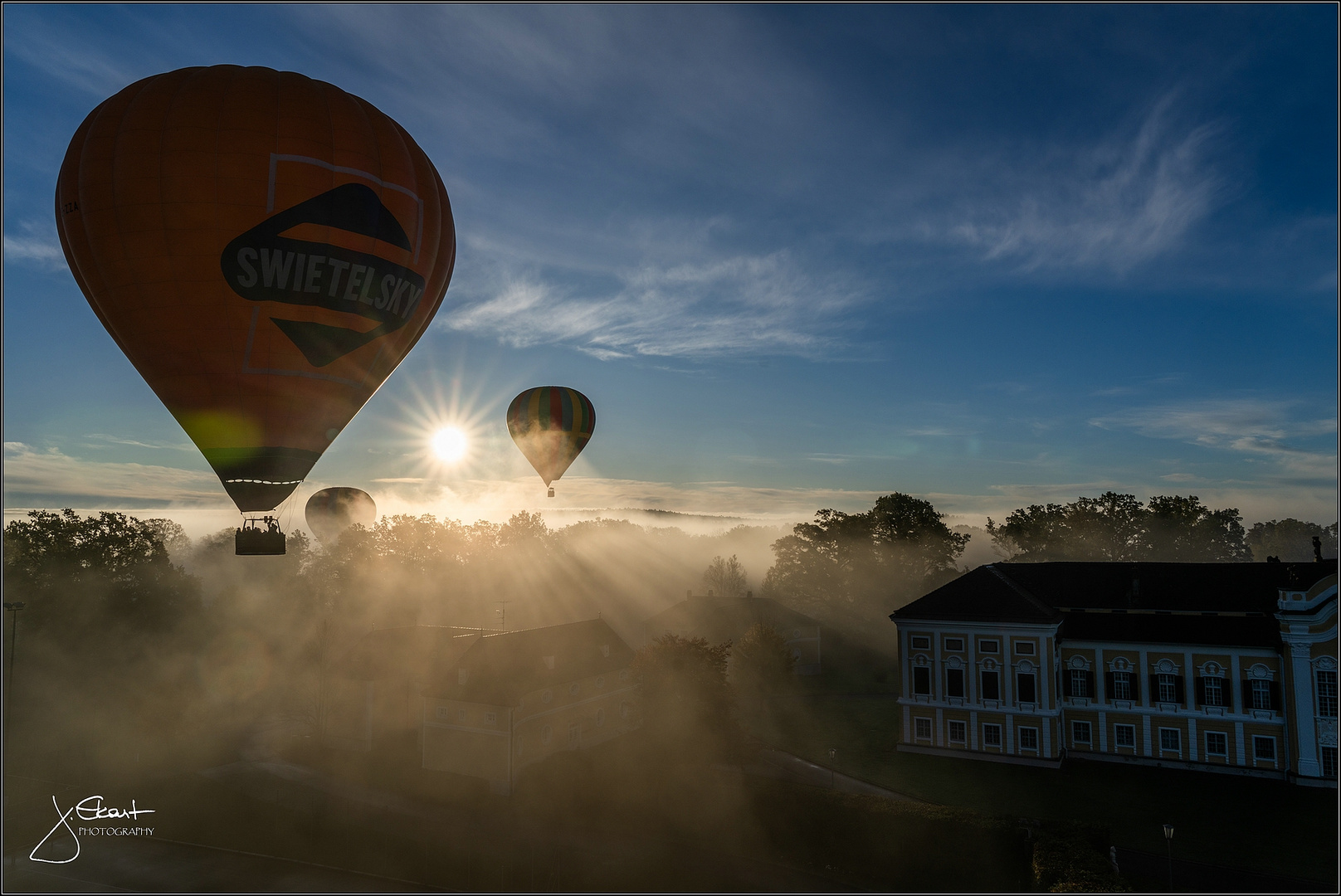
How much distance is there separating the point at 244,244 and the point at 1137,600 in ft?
152

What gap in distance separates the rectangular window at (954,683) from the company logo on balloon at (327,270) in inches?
1389

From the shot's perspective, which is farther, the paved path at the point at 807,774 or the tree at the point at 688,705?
the tree at the point at 688,705

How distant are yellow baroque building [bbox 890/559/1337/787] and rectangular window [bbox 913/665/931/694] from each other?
0.05m

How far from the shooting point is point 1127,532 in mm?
83125

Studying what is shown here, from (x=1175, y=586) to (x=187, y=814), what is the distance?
175ft

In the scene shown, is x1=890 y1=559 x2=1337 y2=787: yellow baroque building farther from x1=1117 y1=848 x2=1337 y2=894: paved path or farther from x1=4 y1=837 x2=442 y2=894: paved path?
x1=4 y1=837 x2=442 y2=894: paved path

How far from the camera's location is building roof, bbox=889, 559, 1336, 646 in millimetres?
36500

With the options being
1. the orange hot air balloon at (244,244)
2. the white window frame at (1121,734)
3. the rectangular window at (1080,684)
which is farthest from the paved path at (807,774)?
the orange hot air balloon at (244,244)

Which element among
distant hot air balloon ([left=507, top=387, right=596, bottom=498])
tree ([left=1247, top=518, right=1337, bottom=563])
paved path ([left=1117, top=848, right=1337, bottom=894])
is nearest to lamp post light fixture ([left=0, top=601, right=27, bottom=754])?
distant hot air balloon ([left=507, top=387, right=596, bottom=498])

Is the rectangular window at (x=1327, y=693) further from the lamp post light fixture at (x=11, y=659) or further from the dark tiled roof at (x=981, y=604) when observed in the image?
the lamp post light fixture at (x=11, y=659)

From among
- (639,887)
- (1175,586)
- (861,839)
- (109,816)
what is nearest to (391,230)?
(639,887)

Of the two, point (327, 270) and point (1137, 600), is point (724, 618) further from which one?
point (327, 270)

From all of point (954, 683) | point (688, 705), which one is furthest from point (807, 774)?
point (954, 683)

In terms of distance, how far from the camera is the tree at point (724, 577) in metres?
119
